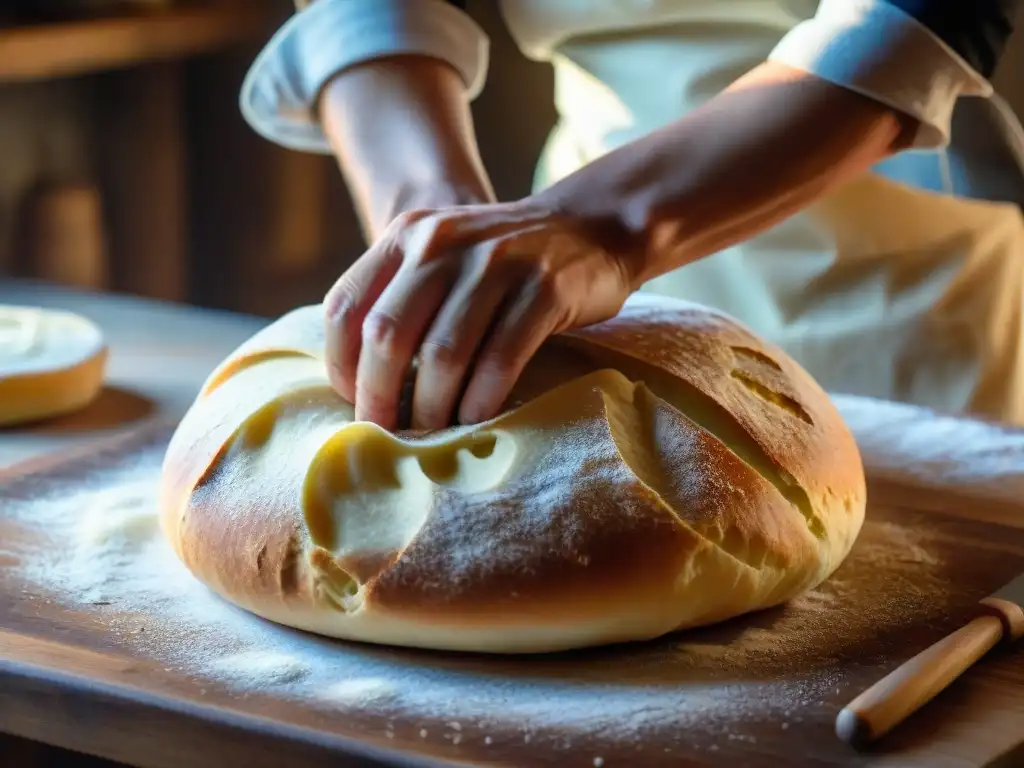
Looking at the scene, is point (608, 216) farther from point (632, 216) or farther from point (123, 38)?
point (123, 38)

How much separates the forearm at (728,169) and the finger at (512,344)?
0.38 feet

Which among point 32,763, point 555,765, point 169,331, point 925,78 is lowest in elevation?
point 32,763

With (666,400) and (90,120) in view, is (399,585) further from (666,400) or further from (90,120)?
(90,120)

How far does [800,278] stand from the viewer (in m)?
1.68

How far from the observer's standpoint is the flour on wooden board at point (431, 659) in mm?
872

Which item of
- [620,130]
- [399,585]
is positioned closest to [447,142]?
[620,130]

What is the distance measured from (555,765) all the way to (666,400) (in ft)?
1.24

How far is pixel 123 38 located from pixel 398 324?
169cm

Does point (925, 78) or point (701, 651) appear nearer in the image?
point (701, 651)

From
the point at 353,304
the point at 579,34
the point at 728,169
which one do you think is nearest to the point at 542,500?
the point at 353,304

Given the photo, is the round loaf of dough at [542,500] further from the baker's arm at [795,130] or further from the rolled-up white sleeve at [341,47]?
the rolled-up white sleeve at [341,47]

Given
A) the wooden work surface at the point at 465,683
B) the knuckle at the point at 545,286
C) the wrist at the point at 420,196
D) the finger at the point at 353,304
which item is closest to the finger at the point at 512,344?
the knuckle at the point at 545,286

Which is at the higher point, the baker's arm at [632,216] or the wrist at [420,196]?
the baker's arm at [632,216]

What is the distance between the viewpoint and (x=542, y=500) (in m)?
0.97
